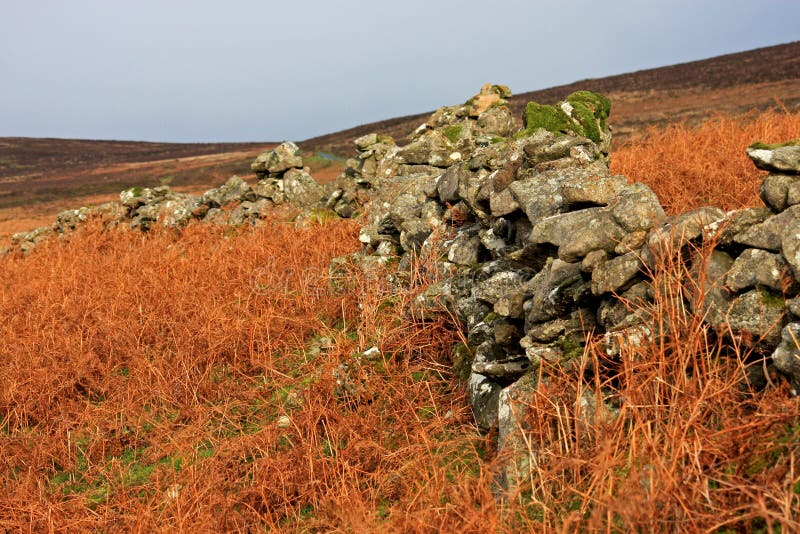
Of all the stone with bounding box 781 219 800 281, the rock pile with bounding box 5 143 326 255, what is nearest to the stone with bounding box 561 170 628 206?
the stone with bounding box 781 219 800 281

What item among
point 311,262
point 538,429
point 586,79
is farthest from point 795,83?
point 538,429

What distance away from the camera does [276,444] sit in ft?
17.7

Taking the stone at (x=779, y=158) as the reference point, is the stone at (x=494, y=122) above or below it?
above

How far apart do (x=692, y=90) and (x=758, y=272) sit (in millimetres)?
52663

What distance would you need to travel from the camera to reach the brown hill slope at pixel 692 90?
3628cm

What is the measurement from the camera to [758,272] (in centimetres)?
368

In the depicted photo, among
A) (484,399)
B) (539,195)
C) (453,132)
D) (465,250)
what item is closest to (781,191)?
(539,195)

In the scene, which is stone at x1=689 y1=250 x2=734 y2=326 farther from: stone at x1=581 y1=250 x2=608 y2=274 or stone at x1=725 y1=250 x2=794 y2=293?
stone at x1=581 y1=250 x2=608 y2=274

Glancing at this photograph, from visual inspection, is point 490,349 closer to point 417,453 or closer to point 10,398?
point 417,453

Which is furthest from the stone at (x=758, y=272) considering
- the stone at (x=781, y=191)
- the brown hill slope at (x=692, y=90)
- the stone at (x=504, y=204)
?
the brown hill slope at (x=692, y=90)

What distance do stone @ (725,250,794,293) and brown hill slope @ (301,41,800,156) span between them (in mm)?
29417

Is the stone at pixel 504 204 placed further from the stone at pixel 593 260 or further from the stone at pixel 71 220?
the stone at pixel 71 220

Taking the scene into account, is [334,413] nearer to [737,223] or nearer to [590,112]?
[737,223]

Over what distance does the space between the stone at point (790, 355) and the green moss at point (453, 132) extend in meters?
8.10
